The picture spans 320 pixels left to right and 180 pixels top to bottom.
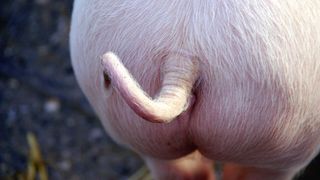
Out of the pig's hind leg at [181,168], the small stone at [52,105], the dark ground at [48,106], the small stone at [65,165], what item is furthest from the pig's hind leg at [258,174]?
the small stone at [52,105]

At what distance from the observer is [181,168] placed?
996 mm

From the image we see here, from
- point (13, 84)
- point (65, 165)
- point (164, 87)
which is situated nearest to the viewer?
point (164, 87)

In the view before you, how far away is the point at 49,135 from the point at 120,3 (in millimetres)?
829

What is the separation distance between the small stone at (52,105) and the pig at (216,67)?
777 millimetres

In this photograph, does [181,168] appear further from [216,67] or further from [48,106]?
[48,106]

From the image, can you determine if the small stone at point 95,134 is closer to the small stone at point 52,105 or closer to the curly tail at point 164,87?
the small stone at point 52,105

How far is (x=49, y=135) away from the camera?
62.3 inches

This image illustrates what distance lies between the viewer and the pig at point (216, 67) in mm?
756

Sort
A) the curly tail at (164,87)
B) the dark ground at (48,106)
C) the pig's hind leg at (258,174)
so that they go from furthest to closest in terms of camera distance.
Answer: the dark ground at (48,106) < the pig's hind leg at (258,174) < the curly tail at (164,87)

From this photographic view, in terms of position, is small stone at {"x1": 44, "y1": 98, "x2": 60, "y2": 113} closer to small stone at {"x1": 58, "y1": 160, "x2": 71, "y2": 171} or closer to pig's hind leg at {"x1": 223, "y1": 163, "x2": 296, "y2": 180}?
small stone at {"x1": 58, "y1": 160, "x2": 71, "y2": 171}

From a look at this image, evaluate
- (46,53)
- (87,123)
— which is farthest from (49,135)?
(46,53)

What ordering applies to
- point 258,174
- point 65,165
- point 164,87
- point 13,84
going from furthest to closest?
point 13,84, point 65,165, point 258,174, point 164,87

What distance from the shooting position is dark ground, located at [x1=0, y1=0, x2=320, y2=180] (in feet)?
4.99

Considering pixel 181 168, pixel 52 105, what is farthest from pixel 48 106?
pixel 181 168
